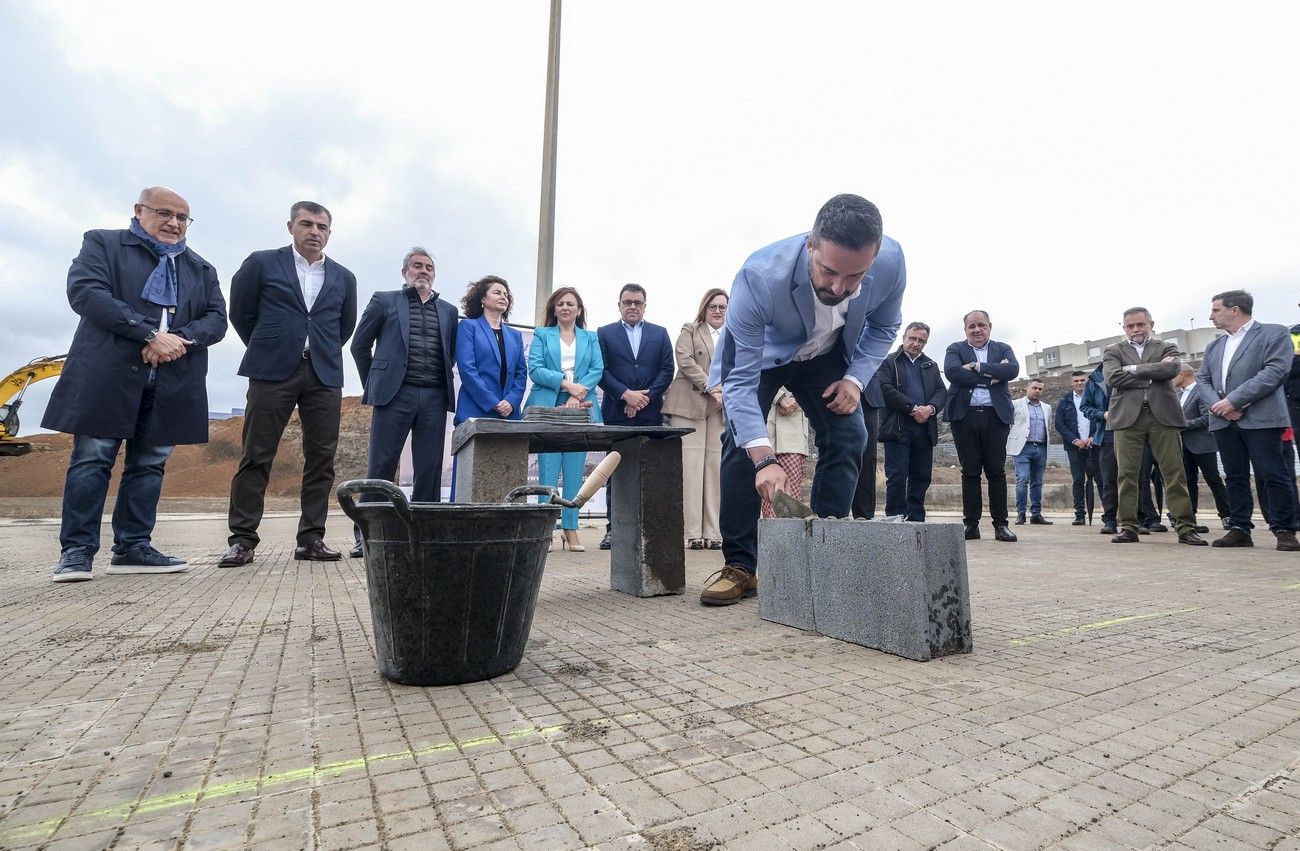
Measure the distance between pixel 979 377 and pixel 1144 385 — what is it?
129 centimetres

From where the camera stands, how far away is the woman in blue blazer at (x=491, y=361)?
5.08 metres

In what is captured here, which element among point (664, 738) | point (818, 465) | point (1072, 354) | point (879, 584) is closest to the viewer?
point (664, 738)

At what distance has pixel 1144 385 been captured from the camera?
5.88 metres

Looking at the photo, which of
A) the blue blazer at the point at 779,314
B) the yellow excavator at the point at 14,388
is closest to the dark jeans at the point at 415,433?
the blue blazer at the point at 779,314

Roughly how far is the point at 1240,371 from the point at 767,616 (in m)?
5.13

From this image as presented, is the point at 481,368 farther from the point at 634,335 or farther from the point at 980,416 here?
the point at 980,416

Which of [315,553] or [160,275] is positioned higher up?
[160,275]

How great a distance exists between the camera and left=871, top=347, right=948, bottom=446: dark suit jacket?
6328mm

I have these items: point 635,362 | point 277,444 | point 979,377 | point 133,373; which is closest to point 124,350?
point 133,373

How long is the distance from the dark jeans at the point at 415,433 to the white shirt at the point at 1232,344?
20.0 ft

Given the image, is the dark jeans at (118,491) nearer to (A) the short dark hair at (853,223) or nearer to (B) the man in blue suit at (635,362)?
(B) the man in blue suit at (635,362)

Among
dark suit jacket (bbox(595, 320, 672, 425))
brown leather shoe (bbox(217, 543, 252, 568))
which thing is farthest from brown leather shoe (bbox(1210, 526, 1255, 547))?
brown leather shoe (bbox(217, 543, 252, 568))

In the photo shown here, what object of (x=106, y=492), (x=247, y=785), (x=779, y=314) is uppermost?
(x=779, y=314)

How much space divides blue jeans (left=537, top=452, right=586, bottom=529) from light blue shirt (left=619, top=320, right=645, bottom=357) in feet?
3.13
